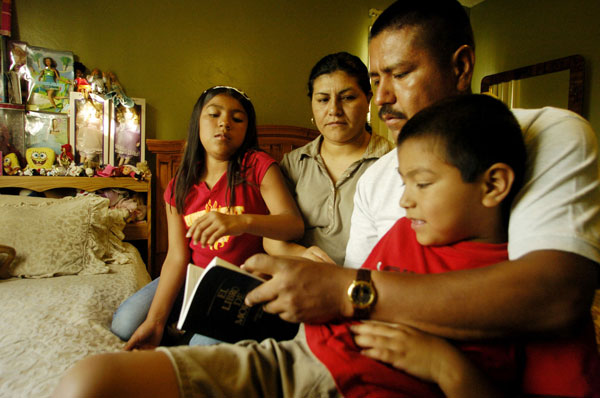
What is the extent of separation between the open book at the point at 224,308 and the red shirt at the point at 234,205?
60cm

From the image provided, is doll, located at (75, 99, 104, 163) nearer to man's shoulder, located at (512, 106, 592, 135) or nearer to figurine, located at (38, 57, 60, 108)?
figurine, located at (38, 57, 60, 108)

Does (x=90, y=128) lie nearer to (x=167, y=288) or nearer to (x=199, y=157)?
(x=199, y=157)

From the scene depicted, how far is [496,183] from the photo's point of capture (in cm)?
66

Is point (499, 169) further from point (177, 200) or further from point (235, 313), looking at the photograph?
point (177, 200)

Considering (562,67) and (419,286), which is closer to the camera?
(419,286)

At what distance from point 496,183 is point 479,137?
0.09 m

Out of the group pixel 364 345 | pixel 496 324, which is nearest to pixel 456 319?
pixel 496 324

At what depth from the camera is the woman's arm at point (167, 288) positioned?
1.27 m

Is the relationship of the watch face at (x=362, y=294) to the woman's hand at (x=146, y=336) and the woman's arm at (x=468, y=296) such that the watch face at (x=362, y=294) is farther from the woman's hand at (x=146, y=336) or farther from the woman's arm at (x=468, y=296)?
the woman's hand at (x=146, y=336)

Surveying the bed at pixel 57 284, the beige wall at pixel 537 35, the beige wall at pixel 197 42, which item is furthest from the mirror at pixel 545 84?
the bed at pixel 57 284

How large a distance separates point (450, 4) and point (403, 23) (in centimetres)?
15

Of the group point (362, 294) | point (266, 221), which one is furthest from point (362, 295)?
point (266, 221)

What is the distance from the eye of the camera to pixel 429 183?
2.29 feet

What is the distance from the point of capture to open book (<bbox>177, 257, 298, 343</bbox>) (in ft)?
2.21
